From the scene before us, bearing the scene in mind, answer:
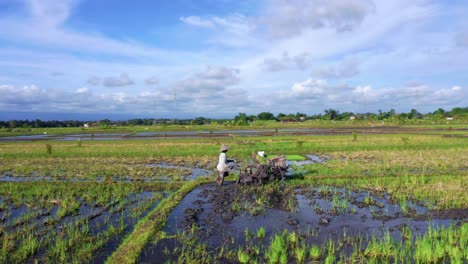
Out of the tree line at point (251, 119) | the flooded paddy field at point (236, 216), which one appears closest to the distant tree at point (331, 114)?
the tree line at point (251, 119)

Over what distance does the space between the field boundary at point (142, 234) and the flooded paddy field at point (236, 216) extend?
0.03m

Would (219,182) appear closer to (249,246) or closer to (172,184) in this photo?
(172,184)

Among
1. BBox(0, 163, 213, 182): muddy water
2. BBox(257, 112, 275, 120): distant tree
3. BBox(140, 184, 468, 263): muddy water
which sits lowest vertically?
BBox(140, 184, 468, 263): muddy water

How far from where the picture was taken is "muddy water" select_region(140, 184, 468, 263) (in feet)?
21.2

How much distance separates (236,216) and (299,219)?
5.24 ft

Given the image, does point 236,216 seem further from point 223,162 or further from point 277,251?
point 223,162

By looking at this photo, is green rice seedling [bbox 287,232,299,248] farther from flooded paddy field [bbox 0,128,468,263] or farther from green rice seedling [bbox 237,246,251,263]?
green rice seedling [bbox 237,246,251,263]

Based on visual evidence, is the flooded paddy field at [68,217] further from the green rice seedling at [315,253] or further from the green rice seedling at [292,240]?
the green rice seedling at [315,253]

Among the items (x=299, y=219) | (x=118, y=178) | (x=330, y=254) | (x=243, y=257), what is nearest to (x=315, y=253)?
(x=330, y=254)

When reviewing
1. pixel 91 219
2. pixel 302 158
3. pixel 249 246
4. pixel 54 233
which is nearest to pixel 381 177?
pixel 302 158

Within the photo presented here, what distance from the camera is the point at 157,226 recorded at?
7035 millimetres

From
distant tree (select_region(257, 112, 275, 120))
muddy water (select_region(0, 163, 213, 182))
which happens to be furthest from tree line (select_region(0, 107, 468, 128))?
muddy water (select_region(0, 163, 213, 182))

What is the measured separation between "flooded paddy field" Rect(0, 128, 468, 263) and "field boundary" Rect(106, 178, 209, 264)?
3 cm

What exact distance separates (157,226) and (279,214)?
314 cm
